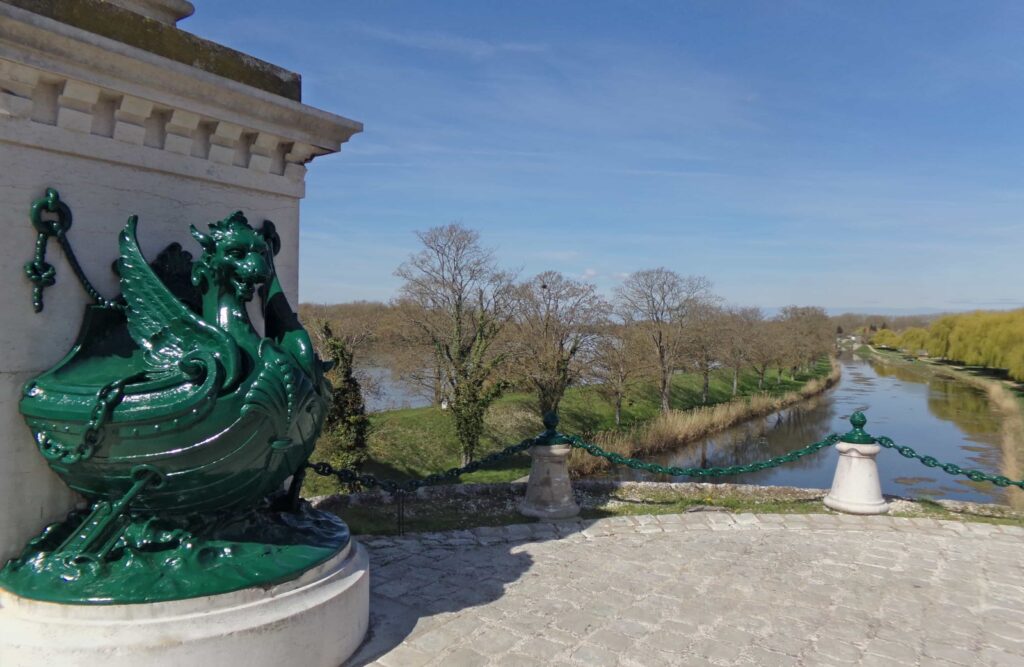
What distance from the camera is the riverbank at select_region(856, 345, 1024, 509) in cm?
2097

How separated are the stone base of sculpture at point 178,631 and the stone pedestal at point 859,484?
19.8 feet

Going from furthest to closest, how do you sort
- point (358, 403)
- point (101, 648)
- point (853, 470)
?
point (358, 403)
point (853, 470)
point (101, 648)

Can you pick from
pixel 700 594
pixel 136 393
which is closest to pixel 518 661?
pixel 700 594

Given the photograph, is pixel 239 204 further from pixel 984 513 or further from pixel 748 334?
pixel 748 334

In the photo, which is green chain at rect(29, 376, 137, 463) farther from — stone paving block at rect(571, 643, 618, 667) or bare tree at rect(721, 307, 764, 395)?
bare tree at rect(721, 307, 764, 395)

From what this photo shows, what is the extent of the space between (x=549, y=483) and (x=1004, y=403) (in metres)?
40.7

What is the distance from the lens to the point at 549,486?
738 cm

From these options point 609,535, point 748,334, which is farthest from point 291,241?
point 748,334

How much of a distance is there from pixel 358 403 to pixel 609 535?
9791 millimetres

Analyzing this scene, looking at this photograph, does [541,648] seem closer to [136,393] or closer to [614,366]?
[136,393]

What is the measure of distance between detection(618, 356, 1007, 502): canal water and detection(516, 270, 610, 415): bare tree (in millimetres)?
3785

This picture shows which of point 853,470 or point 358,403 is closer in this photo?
point 853,470

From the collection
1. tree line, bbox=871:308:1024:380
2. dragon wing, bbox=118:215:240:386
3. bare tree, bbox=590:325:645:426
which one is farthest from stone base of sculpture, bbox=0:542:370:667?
tree line, bbox=871:308:1024:380

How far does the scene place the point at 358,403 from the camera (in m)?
15.6
